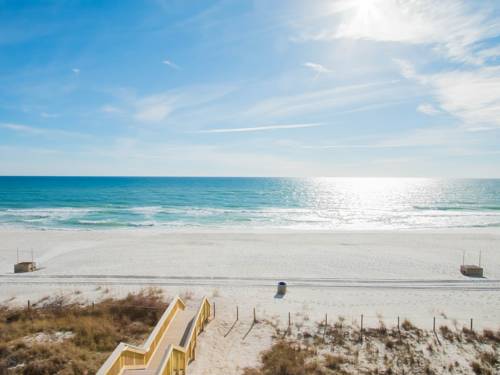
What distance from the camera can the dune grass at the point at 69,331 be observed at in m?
8.88

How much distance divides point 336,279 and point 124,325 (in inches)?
486

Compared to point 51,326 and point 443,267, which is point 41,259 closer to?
point 51,326

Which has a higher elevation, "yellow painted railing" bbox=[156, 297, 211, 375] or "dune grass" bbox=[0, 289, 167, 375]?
"yellow painted railing" bbox=[156, 297, 211, 375]

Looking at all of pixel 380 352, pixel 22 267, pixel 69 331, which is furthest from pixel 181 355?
pixel 22 267

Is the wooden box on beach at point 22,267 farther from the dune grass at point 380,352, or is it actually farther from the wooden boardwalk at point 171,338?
the dune grass at point 380,352

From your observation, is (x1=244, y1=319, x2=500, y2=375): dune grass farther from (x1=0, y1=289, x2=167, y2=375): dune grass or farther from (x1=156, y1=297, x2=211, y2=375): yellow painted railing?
(x1=0, y1=289, x2=167, y2=375): dune grass

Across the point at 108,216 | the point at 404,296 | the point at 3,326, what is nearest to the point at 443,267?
the point at 404,296

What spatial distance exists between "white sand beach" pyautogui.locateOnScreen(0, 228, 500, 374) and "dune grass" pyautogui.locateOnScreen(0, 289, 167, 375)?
221 centimetres

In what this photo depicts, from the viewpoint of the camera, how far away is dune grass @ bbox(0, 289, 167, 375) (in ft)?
29.1

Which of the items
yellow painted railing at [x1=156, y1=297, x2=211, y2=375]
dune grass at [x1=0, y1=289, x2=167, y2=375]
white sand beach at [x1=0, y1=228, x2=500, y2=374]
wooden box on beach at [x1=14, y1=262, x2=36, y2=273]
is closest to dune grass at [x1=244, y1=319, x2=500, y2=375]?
white sand beach at [x1=0, y1=228, x2=500, y2=374]

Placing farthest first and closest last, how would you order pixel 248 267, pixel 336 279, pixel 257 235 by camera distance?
pixel 257 235 < pixel 248 267 < pixel 336 279

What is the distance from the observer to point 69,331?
11320mm

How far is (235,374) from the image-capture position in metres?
9.04

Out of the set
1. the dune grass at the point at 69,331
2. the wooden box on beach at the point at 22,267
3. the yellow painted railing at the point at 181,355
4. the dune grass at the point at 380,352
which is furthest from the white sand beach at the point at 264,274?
the dune grass at the point at 69,331
